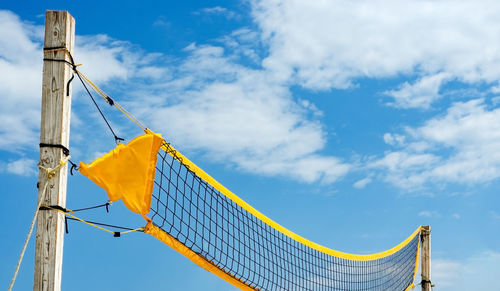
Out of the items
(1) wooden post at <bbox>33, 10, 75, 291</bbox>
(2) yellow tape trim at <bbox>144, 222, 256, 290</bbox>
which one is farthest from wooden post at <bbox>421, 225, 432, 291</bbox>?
(1) wooden post at <bbox>33, 10, 75, 291</bbox>

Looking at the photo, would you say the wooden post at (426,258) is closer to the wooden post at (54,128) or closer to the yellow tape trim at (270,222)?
the yellow tape trim at (270,222)

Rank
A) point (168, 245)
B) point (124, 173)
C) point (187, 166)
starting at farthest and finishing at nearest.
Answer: point (187, 166) < point (168, 245) < point (124, 173)

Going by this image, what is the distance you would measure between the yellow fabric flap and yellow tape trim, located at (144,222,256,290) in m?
0.31

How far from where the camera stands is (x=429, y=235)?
37.9ft

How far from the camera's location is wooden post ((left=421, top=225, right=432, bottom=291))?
11305mm

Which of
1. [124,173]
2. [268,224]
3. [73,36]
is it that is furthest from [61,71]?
[268,224]

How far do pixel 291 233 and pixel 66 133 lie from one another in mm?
4112

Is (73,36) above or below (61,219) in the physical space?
above

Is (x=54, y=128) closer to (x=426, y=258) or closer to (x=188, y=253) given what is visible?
(x=188, y=253)

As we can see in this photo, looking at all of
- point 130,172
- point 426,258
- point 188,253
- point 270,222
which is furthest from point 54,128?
point 426,258

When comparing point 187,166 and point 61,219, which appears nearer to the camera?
point 61,219

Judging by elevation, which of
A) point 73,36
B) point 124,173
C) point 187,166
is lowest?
point 124,173

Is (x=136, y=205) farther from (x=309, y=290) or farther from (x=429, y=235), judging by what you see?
(x=429, y=235)

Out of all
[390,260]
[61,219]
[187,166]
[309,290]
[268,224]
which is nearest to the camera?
[61,219]
